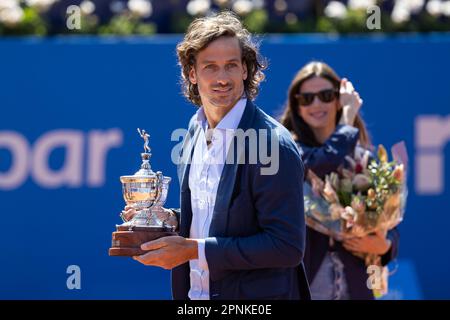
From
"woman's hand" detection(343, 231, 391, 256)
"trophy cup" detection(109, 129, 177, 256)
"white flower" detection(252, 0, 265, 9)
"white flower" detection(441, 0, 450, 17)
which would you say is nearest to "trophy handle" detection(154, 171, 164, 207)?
"trophy cup" detection(109, 129, 177, 256)

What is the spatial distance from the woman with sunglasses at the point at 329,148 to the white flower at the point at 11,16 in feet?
11.0

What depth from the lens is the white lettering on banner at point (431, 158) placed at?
618 cm

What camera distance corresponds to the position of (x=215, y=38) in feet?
9.44

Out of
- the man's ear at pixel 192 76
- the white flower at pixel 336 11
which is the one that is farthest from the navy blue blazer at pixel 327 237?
the white flower at pixel 336 11

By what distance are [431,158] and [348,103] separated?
6.81ft

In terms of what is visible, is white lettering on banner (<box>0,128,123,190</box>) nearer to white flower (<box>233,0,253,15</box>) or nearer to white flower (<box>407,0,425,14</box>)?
white flower (<box>233,0,253,15</box>)

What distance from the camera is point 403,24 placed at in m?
7.47

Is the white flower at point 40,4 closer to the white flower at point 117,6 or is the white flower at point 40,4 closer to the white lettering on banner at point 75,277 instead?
the white flower at point 117,6

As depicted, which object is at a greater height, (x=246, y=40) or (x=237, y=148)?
(x=246, y=40)

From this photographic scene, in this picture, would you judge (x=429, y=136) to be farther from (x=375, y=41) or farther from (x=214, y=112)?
(x=214, y=112)

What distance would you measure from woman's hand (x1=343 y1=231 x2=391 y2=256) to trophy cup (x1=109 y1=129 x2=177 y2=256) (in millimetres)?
1223

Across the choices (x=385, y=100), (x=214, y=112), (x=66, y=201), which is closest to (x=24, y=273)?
(x=66, y=201)

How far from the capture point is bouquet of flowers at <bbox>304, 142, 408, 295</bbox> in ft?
13.3

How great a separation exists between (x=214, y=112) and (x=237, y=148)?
208 millimetres
